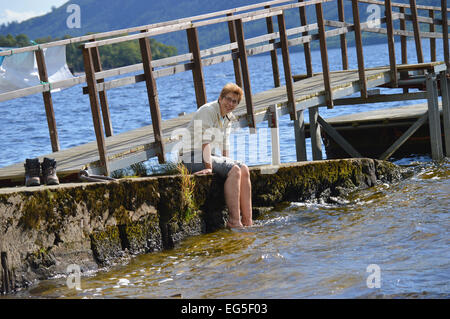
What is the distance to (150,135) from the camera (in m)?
8.77

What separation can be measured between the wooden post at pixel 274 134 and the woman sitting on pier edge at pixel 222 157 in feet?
6.93

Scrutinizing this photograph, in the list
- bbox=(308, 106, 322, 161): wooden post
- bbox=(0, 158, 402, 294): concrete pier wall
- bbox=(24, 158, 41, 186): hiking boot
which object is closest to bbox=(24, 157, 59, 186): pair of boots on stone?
bbox=(24, 158, 41, 186): hiking boot

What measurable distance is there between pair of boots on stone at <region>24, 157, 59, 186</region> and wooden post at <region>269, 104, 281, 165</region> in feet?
11.6

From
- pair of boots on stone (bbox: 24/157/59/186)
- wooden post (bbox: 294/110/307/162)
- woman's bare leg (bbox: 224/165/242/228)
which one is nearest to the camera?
pair of boots on stone (bbox: 24/157/59/186)

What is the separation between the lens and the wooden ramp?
7.28 meters

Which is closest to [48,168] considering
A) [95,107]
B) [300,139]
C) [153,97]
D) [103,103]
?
[95,107]

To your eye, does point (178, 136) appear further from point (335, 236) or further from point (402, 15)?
point (402, 15)

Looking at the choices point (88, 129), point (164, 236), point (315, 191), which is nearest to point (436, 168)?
point (315, 191)

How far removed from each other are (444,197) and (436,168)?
8.80ft

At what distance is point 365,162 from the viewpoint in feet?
28.6

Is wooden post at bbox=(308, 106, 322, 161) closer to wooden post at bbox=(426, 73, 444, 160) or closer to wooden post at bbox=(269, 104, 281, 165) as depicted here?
wooden post at bbox=(426, 73, 444, 160)

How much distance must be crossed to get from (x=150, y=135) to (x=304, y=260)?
330 centimetres

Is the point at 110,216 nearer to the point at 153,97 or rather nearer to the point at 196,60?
the point at 153,97

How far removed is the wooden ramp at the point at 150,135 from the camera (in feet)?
23.9
